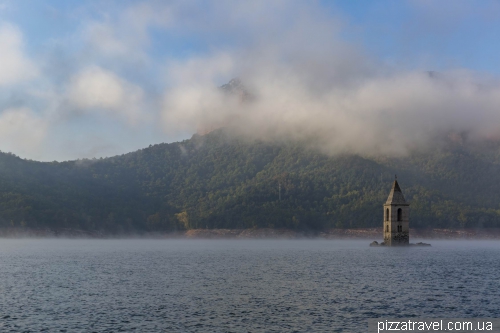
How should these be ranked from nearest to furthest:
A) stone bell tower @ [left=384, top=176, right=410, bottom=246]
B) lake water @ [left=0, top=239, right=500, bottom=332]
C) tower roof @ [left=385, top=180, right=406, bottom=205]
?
1. lake water @ [left=0, top=239, right=500, bottom=332]
2. stone bell tower @ [left=384, top=176, right=410, bottom=246]
3. tower roof @ [left=385, top=180, right=406, bottom=205]

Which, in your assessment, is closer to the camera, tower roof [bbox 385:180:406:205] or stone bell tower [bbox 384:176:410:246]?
stone bell tower [bbox 384:176:410:246]

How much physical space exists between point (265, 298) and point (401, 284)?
63.6 ft

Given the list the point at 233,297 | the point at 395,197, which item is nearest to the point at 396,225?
the point at 395,197

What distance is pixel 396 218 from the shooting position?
147 meters

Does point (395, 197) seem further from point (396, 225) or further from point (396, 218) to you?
point (396, 225)

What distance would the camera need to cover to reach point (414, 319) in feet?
144

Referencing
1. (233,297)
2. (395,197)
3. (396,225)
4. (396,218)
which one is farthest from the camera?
(396,225)

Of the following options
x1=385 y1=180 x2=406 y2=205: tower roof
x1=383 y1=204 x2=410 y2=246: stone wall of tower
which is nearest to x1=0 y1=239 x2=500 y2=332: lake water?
x1=383 y1=204 x2=410 y2=246: stone wall of tower

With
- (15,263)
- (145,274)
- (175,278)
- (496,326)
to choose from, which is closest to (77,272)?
(145,274)

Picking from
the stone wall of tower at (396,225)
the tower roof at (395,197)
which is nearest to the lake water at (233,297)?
the stone wall of tower at (396,225)

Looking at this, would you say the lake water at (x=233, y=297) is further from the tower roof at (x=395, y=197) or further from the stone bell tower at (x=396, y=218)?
the tower roof at (x=395, y=197)

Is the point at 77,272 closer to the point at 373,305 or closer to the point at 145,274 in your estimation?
the point at 145,274

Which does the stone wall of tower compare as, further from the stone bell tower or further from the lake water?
the lake water

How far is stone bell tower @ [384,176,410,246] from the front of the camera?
146 metres
